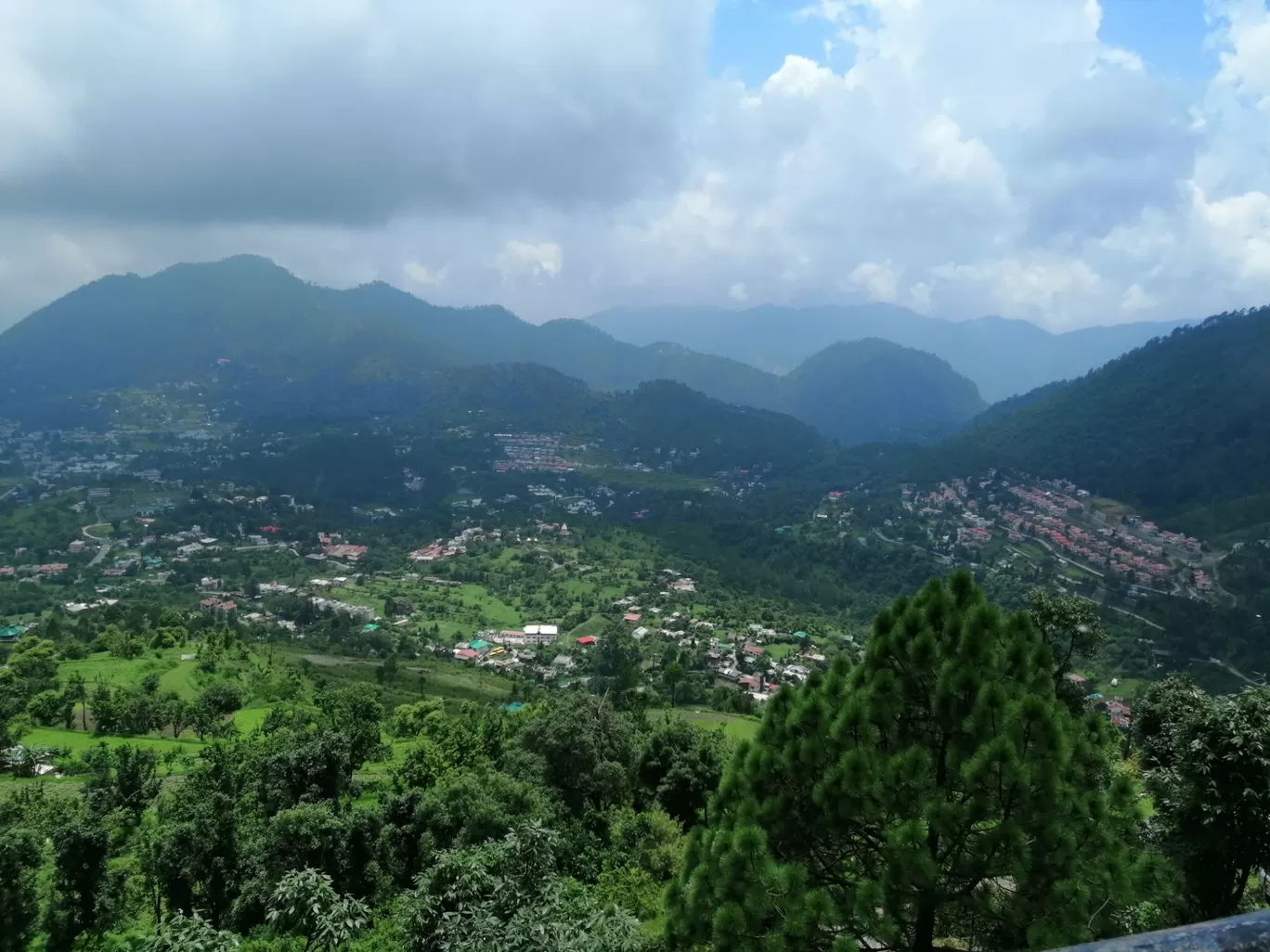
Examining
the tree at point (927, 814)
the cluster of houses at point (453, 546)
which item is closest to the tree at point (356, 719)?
the tree at point (927, 814)

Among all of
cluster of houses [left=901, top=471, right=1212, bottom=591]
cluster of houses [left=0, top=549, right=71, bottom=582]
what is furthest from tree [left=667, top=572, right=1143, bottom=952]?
cluster of houses [left=0, top=549, right=71, bottom=582]

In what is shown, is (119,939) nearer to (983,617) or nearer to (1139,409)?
(983,617)

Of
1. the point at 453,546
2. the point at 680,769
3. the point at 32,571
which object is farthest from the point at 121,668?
the point at 453,546

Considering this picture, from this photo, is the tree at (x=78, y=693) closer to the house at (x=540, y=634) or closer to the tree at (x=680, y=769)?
the tree at (x=680, y=769)

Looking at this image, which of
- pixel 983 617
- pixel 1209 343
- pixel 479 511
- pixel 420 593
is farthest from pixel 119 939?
pixel 1209 343

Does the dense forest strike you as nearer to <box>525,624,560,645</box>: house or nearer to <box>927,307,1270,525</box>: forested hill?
<box>525,624,560,645</box>: house

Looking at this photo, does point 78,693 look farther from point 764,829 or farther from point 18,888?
point 764,829

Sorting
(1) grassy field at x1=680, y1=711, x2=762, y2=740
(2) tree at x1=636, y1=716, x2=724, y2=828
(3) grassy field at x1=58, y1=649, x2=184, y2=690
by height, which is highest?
(2) tree at x1=636, y1=716, x2=724, y2=828
